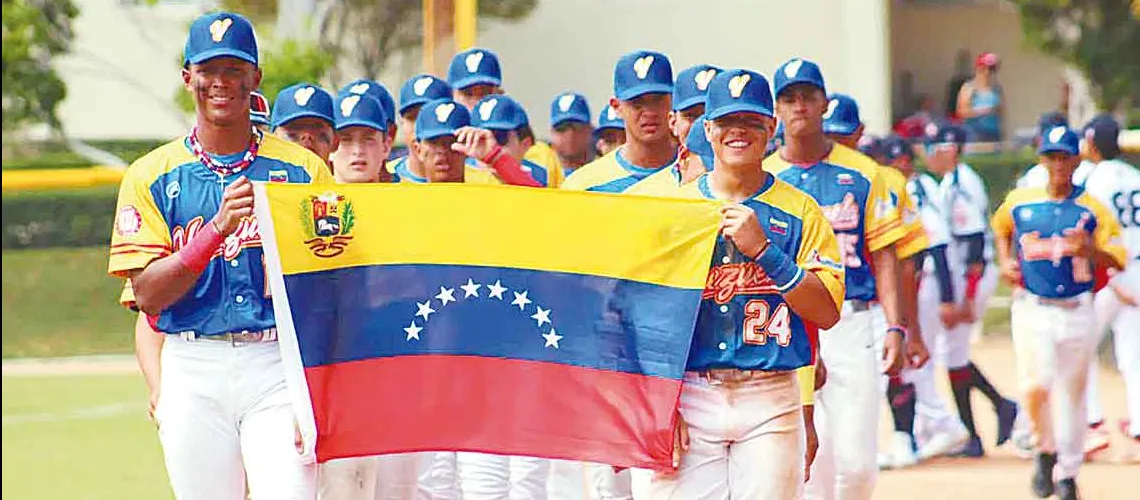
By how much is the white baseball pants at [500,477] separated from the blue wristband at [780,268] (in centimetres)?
253

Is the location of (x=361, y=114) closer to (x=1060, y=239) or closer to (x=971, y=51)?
(x=1060, y=239)

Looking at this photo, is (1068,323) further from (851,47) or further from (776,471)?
(851,47)

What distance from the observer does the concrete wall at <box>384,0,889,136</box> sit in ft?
103

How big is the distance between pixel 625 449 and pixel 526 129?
413 cm

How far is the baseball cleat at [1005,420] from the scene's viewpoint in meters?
14.0

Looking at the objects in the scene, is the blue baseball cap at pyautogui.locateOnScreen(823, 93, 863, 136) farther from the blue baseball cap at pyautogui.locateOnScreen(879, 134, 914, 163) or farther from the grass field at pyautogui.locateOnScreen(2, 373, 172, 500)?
the grass field at pyautogui.locateOnScreen(2, 373, 172, 500)

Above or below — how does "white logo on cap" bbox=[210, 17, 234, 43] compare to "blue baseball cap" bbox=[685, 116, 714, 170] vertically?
above

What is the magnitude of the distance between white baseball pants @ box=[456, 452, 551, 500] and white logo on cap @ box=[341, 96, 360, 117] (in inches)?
60.0

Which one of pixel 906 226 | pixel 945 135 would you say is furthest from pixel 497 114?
pixel 945 135

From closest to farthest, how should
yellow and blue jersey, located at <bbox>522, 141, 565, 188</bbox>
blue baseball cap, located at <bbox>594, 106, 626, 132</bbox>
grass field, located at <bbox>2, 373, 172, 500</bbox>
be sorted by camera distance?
1. yellow and blue jersey, located at <bbox>522, 141, 565, 188</bbox>
2. blue baseball cap, located at <bbox>594, 106, 626, 132</bbox>
3. grass field, located at <bbox>2, 373, 172, 500</bbox>

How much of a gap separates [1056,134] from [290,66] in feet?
47.0

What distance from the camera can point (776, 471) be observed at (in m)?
6.93

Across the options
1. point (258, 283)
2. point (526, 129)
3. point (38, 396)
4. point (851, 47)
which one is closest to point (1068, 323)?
point (526, 129)

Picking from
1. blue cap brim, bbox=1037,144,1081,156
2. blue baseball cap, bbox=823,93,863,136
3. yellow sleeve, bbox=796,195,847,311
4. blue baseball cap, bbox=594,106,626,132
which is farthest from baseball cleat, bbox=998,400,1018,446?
yellow sleeve, bbox=796,195,847,311
